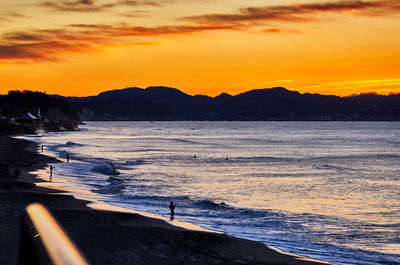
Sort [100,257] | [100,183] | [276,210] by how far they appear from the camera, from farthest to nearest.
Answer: [100,183] < [276,210] < [100,257]

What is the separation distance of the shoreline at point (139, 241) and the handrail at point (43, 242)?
54.6ft

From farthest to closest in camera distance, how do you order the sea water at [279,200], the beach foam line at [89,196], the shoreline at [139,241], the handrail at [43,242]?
the beach foam line at [89,196] < the sea water at [279,200] < the shoreline at [139,241] < the handrail at [43,242]

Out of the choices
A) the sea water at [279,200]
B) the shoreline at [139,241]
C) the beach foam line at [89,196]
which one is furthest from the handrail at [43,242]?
the beach foam line at [89,196]

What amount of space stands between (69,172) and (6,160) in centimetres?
1143

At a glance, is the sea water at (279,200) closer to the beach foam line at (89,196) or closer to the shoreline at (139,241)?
the beach foam line at (89,196)

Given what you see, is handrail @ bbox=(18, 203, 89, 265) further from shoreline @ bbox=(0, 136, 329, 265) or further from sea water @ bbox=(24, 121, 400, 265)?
sea water @ bbox=(24, 121, 400, 265)

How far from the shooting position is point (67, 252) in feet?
4.24

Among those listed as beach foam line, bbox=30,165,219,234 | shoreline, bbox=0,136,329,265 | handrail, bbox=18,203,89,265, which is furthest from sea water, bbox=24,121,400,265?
handrail, bbox=18,203,89,265

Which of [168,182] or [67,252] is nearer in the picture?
[67,252]

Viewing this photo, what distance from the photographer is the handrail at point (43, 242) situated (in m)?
1.29

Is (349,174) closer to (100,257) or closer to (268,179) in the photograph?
(268,179)

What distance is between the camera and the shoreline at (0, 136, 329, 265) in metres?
20.9

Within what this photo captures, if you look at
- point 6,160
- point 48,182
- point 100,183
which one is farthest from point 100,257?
point 6,160

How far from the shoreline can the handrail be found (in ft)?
54.6
